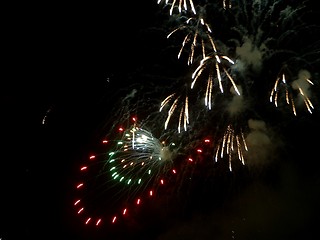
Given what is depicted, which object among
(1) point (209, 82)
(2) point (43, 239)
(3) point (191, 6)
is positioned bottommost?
(2) point (43, 239)

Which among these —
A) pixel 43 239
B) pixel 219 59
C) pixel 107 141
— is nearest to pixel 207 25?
pixel 219 59

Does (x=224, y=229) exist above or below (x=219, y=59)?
below

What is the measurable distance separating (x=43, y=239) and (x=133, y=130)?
8.24 m

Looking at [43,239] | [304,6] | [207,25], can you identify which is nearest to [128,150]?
[207,25]

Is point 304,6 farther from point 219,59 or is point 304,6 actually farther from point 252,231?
point 252,231

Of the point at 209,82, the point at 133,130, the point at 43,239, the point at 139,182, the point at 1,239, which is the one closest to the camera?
the point at 209,82

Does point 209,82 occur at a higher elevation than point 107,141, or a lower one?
higher

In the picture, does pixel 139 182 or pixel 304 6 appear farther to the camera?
pixel 139 182

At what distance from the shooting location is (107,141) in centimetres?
1070

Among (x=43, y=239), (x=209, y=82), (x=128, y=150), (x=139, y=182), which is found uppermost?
(x=209, y=82)

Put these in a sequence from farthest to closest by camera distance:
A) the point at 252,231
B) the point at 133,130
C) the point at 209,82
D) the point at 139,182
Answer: the point at 252,231, the point at 139,182, the point at 133,130, the point at 209,82

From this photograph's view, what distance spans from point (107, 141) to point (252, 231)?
10.5 metres

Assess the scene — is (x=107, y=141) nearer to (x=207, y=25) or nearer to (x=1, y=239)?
(x=207, y=25)

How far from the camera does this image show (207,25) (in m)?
8.70
